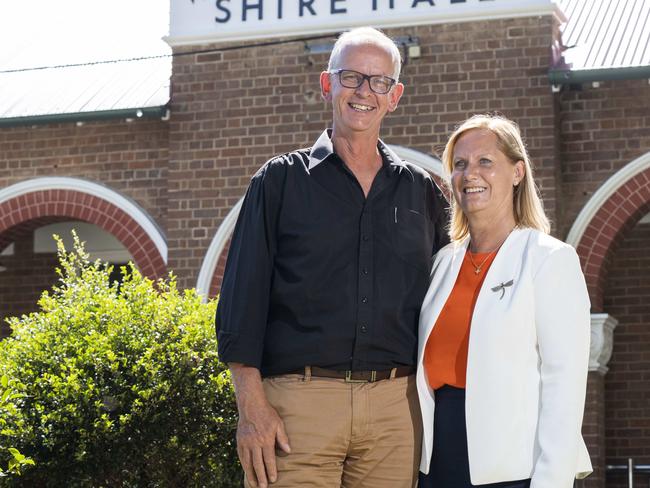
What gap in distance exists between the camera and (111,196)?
12.8 m

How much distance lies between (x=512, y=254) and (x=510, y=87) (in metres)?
7.49

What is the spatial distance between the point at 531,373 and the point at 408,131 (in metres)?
7.81

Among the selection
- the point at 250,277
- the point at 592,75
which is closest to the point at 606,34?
the point at 592,75

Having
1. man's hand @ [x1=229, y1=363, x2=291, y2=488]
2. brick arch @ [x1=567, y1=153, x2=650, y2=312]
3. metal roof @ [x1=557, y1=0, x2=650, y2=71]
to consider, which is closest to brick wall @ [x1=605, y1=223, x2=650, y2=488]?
brick arch @ [x1=567, y1=153, x2=650, y2=312]

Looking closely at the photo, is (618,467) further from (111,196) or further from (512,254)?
(512,254)

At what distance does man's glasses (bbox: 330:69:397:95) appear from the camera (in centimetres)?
436

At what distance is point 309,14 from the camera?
12.0 m

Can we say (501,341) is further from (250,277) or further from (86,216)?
(86,216)

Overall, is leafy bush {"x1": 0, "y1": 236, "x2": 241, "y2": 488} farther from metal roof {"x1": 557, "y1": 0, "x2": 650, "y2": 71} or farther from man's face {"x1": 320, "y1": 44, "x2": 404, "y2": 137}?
metal roof {"x1": 557, "y1": 0, "x2": 650, "y2": 71}

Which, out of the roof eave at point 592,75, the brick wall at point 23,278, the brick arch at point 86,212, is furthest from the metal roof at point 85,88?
the roof eave at point 592,75

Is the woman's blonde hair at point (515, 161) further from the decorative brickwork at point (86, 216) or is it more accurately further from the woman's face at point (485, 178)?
the decorative brickwork at point (86, 216)

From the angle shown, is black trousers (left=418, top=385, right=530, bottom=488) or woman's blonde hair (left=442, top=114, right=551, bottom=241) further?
woman's blonde hair (left=442, top=114, right=551, bottom=241)

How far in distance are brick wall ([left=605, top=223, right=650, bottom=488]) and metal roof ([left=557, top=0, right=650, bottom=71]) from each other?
251 cm

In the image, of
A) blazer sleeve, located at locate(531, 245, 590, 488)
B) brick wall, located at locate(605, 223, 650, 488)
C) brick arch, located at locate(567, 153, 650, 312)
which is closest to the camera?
blazer sleeve, located at locate(531, 245, 590, 488)
